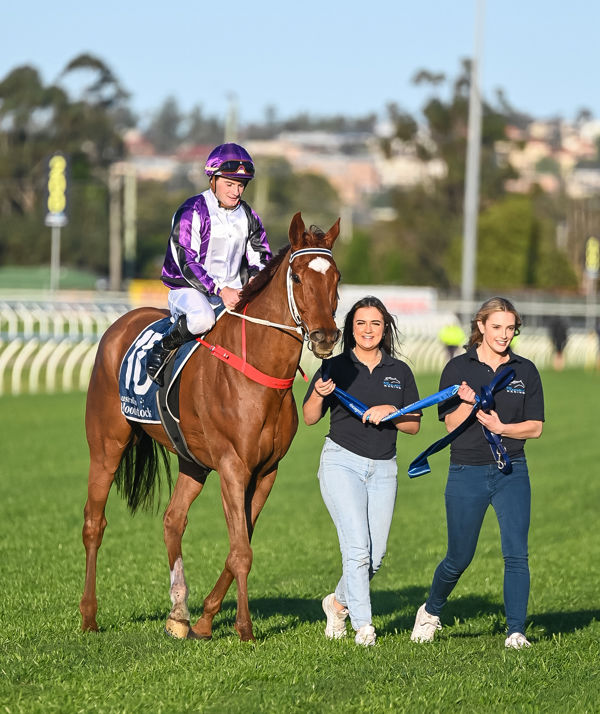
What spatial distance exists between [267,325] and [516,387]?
122 cm

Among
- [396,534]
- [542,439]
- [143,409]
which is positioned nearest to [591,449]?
[542,439]

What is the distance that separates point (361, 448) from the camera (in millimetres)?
6152

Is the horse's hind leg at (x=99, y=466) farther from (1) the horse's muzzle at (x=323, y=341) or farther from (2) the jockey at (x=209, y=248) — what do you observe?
(1) the horse's muzzle at (x=323, y=341)

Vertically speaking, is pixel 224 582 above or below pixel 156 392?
below

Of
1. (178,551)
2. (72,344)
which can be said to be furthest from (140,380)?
(72,344)

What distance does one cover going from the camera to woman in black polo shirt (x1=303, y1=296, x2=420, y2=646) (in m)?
6.00

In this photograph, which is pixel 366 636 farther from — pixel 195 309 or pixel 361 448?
pixel 195 309

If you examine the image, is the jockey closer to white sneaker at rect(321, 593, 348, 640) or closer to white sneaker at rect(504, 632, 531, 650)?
white sneaker at rect(321, 593, 348, 640)

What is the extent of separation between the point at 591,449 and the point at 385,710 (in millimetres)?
13766

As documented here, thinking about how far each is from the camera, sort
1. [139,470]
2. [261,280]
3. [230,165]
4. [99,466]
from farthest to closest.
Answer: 1. [139,470]
2. [99,466]
3. [230,165]
4. [261,280]

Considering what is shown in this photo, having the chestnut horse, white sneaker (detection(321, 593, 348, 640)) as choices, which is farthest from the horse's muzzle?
white sneaker (detection(321, 593, 348, 640))

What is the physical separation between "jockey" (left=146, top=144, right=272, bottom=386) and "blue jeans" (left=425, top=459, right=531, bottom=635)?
59.4 inches

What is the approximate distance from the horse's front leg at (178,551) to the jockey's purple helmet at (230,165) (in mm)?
1710

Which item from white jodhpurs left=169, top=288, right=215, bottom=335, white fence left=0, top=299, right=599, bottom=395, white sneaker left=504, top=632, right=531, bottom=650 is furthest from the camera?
white fence left=0, top=299, right=599, bottom=395
